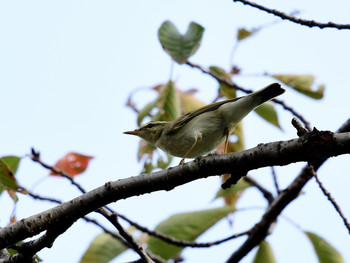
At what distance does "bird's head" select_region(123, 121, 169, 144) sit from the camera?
5.41 meters

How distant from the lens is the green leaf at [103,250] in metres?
4.76

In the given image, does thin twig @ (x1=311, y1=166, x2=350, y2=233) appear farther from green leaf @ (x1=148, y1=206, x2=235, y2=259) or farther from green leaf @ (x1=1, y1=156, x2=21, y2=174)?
green leaf @ (x1=1, y1=156, x2=21, y2=174)

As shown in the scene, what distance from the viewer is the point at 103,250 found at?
480 cm

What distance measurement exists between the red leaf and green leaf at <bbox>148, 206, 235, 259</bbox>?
3.19ft

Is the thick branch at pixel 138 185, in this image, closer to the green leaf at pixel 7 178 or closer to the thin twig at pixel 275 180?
the green leaf at pixel 7 178

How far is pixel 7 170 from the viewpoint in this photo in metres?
3.61

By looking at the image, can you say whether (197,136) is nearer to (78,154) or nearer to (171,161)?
(171,161)

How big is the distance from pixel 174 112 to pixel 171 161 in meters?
0.56

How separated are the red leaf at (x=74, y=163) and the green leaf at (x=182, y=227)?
0.97 meters

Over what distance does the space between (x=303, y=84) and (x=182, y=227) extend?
1.95m

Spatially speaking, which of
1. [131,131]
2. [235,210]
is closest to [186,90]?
[131,131]

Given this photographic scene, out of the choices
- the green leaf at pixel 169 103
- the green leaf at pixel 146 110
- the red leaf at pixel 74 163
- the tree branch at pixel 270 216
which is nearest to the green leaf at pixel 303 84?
the tree branch at pixel 270 216

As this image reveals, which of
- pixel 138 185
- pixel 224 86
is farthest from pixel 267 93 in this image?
pixel 138 185

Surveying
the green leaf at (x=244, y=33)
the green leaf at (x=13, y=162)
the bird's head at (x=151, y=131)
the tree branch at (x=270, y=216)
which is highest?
the green leaf at (x=244, y=33)
